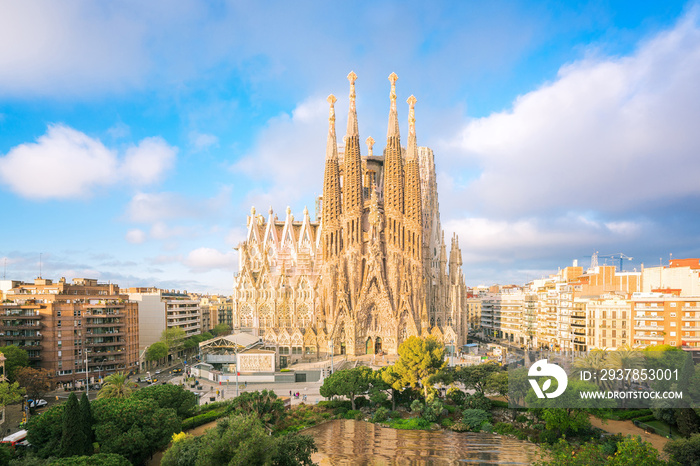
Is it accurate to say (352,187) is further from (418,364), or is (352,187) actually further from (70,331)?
(70,331)

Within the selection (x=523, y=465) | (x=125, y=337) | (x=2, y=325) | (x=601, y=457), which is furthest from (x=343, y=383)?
(x=2, y=325)

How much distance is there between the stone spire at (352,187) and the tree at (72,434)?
4248 centimetres

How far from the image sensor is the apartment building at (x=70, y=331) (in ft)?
152

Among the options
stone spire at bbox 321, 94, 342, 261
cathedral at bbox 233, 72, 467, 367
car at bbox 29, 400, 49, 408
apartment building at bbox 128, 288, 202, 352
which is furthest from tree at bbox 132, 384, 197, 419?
apartment building at bbox 128, 288, 202, 352

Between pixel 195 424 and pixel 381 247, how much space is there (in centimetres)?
3697

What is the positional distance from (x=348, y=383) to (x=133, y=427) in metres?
14.7

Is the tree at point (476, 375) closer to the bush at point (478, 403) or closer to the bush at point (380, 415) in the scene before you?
the bush at point (478, 403)

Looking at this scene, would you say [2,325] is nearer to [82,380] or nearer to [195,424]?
[82,380]

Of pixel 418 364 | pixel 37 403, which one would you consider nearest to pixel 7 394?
pixel 37 403

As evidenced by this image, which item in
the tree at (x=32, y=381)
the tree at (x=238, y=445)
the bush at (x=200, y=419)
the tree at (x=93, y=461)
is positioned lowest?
the bush at (x=200, y=419)

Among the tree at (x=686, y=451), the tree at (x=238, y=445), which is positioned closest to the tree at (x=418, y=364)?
the tree at (x=686, y=451)

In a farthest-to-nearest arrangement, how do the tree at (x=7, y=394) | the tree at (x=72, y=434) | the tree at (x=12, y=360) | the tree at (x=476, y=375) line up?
the tree at (x=12, y=360) < the tree at (x=476, y=375) < the tree at (x=7, y=394) < the tree at (x=72, y=434)

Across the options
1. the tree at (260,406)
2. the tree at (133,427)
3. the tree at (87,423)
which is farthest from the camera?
the tree at (260,406)

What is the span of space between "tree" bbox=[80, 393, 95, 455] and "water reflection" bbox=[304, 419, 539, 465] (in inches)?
441
